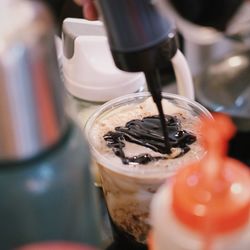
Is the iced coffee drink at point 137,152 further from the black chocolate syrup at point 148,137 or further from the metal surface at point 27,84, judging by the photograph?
the metal surface at point 27,84

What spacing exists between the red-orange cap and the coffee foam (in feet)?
0.40

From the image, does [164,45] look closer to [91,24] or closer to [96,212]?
[96,212]

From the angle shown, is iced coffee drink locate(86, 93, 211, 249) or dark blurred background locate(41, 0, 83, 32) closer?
iced coffee drink locate(86, 93, 211, 249)

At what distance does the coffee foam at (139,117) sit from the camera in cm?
46

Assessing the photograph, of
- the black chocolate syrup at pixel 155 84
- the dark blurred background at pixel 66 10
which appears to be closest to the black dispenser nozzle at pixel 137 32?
the black chocolate syrup at pixel 155 84

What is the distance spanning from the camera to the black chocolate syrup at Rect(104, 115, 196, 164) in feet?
1.56

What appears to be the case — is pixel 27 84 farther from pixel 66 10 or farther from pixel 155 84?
pixel 66 10

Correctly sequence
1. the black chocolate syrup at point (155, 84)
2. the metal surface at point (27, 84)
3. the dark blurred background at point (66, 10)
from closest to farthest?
the metal surface at point (27, 84) < the black chocolate syrup at point (155, 84) < the dark blurred background at point (66, 10)

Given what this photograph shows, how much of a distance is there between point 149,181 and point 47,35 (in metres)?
0.19

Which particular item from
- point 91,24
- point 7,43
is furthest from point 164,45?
point 91,24

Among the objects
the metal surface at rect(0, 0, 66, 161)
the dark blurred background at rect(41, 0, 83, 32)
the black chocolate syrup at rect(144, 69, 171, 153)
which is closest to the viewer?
the metal surface at rect(0, 0, 66, 161)

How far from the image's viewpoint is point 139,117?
1.72ft

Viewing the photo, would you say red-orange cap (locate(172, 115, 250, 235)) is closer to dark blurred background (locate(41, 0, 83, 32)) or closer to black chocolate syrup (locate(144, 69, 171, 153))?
black chocolate syrup (locate(144, 69, 171, 153))

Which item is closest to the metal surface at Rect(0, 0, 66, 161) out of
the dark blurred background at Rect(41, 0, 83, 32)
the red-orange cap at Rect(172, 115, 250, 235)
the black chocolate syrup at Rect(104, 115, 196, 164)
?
the red-orange cap at Rect(172, 115, 250, 235)
